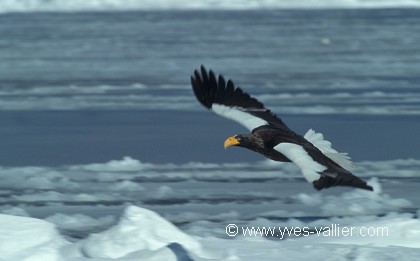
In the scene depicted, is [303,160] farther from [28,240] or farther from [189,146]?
[189,146]

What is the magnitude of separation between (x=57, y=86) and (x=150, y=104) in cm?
210

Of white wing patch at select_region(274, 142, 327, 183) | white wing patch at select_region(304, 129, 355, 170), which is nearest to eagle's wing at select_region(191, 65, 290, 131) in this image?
white wing patch at select_region(304, 129, 355, 170)

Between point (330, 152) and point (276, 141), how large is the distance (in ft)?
1.05

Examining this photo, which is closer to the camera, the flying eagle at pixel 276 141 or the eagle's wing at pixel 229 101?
the flying eagle at pixel 276 141

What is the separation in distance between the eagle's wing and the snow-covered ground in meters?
0.69

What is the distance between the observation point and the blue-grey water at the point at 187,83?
29.4 ft

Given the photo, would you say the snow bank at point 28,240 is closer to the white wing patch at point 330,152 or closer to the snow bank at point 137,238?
the snow bank at point 137,238

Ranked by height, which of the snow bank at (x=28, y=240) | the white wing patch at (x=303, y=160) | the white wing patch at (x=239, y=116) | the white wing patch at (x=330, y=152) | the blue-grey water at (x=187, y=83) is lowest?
the snow bank at (x=28, y=240)

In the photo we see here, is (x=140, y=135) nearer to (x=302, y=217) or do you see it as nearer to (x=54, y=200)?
(x=54, y=200)

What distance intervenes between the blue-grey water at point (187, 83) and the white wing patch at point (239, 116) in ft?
6.66

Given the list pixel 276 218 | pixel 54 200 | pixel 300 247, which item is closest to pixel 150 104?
pixel 54 200

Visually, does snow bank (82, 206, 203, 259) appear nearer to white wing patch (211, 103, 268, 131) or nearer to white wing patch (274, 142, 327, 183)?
white wing patch (274, 142, 327, 183)

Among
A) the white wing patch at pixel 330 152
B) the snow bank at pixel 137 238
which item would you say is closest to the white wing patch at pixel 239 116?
the white wing patch at pixel 330 152

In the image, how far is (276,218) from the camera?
6.41 meters
